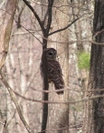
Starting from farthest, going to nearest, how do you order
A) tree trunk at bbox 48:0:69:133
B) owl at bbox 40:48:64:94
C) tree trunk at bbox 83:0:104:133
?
1. tree trunk at bbox 48:0:69:133
2. owl at bbox 40:48:64:94
3. tree trunk at bbox 83:0:104:133

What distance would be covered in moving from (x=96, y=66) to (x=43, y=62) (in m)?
0.52

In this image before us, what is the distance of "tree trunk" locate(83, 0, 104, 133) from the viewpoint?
14.1 ft

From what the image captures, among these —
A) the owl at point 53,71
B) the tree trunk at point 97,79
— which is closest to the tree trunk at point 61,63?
the owl at point 53,71

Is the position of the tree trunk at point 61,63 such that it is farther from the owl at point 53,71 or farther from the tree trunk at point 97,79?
the tree trunk at point 97,79

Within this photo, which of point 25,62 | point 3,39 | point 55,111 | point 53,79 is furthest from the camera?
point 25,62

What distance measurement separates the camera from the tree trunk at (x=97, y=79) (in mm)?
4297

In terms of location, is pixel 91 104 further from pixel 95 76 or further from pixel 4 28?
pixel 4 28

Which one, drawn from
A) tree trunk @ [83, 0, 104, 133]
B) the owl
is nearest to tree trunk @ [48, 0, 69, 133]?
the owl

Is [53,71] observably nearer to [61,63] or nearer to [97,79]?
[97,79]

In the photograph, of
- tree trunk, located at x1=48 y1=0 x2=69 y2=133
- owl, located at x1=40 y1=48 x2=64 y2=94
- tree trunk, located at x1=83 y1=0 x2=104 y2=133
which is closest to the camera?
tree trunk, located at x1=83 y1=0 x2=104 y2=133

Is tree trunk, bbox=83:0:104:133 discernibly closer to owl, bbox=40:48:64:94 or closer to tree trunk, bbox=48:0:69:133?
owl, bbox=40:48:64:94

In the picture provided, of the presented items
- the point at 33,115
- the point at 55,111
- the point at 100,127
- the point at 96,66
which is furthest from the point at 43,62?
the point at 33,115

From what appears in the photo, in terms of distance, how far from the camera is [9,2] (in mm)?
4129

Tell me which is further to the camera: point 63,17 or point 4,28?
point 63,17
